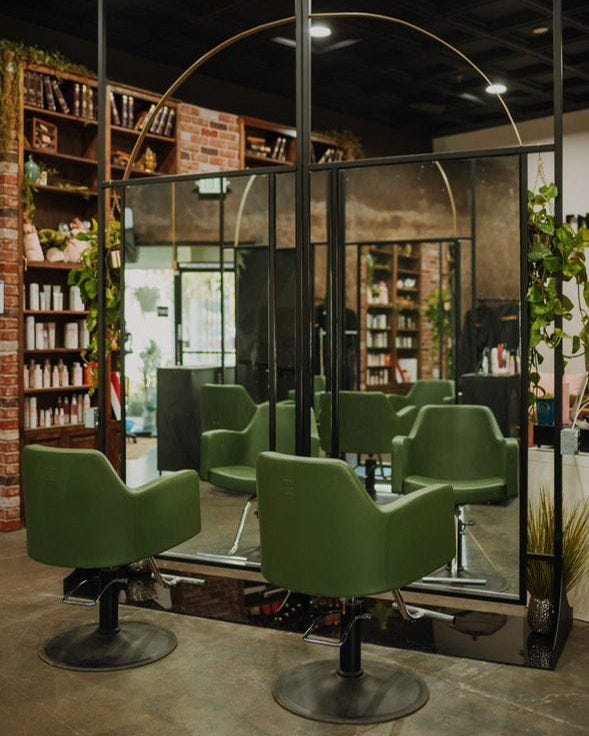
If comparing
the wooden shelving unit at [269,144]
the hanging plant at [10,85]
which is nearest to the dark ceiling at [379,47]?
the wooden shelving unit at [269,144]

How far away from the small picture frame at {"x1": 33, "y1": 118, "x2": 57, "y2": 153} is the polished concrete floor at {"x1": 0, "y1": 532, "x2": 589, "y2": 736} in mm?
3556

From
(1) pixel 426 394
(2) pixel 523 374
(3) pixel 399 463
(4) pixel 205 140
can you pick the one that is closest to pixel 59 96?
(4) pixel 205 140

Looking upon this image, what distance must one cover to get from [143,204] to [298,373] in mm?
1700

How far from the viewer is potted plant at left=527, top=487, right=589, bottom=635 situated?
145 inches

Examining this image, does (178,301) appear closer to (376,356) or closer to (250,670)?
(250,670)

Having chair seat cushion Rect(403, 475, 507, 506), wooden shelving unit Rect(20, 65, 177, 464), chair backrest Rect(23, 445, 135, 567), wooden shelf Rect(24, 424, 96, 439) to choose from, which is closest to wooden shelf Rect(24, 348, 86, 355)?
wooden shelving unit Rect(20, 65, 177, 464)

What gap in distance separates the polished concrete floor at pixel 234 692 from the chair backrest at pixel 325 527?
1.69 feet

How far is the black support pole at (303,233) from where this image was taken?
13.1 feet

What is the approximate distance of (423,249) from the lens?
798cm

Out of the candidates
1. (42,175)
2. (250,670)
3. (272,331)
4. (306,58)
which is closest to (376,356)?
(42,175)

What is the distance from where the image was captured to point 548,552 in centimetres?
375

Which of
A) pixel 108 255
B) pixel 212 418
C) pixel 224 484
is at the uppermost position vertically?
pixel 108 255

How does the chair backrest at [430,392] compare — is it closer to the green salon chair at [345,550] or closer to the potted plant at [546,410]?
the potted plant at [546,410]

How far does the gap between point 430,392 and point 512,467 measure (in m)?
2.70
